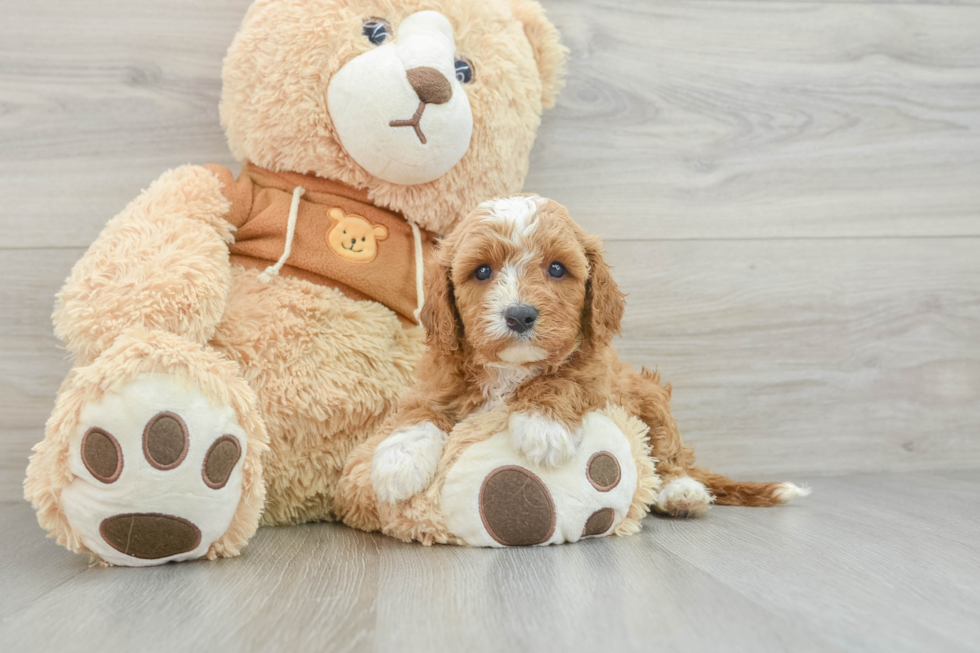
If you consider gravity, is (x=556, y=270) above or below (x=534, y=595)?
above

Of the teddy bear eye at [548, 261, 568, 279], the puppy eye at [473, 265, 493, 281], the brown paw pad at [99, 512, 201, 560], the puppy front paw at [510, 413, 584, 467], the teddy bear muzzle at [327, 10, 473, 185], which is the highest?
the teddy bear muzzle at [327, 10, 473, 185]

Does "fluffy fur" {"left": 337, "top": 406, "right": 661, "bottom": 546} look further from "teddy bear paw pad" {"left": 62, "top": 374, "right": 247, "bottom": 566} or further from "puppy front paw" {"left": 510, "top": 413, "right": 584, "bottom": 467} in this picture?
"teddy bear paw pad" {"left": 62, "top": 374, "right": 247, "bottom": 566}

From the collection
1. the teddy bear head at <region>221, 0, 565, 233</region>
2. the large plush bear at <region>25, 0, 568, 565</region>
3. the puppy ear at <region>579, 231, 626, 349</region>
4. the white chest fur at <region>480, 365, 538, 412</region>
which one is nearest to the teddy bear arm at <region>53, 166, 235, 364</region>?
the large plush bear at <region>25, 0, 568, 565</region>

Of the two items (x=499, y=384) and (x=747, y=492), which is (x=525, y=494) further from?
(x=747, y=492)

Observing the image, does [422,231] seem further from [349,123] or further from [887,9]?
[887,9]

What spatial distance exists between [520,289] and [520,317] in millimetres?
37

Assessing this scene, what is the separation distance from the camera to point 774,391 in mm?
1521

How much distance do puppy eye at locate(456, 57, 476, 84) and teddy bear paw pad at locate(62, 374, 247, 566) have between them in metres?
0.61

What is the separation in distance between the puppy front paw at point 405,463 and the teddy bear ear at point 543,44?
0.65 meters

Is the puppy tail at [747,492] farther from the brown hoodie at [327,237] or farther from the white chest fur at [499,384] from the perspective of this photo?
the brown hoodie at [327,237]

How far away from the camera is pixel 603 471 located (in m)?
0.94

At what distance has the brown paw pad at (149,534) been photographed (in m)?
0.83

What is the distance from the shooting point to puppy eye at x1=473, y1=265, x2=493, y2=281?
92 cm

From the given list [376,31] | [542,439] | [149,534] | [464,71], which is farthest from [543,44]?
[149,534]
